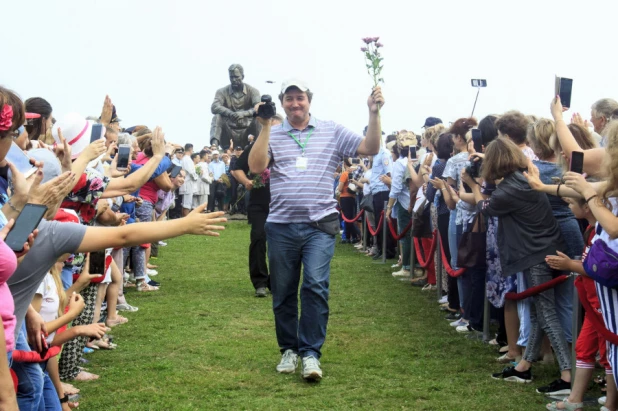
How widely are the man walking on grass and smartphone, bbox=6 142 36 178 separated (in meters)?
2.13

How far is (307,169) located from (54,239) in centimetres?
316

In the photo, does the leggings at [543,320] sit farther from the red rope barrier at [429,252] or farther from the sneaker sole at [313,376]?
the red rope barrier at [429,252]

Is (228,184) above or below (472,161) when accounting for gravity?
below

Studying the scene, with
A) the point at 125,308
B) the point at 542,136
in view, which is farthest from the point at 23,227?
the point at 125,308

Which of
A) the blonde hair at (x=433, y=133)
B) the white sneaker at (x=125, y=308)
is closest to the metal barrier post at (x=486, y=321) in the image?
the blonde hair at (x=433, y=133)

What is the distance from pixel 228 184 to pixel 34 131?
68.2ft

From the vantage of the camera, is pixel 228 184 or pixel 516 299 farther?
pixel 228 184

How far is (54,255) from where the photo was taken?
381cm

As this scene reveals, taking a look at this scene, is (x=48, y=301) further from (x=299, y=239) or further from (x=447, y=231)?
(x=447, y=231)

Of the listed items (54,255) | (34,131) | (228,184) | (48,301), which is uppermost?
(34,131)

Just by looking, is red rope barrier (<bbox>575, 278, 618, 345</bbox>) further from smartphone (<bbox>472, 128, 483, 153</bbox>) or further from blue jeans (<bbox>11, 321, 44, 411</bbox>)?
blue jeans (<bbox>11, 321, 44, 411</bbox>)

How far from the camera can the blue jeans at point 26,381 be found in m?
3.98

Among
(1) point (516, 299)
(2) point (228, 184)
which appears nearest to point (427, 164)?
(1) point (516, 299)

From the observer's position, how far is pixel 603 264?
14.4 ft
